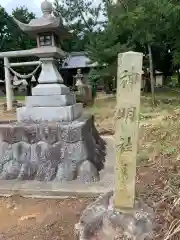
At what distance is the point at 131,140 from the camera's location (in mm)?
2059

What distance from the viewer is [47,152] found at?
375cm

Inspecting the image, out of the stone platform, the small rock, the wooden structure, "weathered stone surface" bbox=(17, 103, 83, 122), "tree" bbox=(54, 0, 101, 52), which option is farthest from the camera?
"tree" bbox=(54, 0, 101, 52)

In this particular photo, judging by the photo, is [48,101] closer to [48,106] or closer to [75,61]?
[48,106]

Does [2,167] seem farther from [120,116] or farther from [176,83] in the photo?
[176,83]

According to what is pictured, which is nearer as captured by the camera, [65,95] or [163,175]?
[163,175]

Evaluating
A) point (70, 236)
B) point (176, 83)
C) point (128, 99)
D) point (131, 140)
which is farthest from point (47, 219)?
point (176, 83)

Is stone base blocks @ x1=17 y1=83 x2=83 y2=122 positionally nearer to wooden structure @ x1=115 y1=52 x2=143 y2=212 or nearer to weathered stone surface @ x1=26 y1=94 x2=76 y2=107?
weathered stone surface @ x1=26 y1=94 x2=76 y2=107

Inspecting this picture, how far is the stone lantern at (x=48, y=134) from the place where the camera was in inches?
145

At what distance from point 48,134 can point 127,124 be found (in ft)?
6.36

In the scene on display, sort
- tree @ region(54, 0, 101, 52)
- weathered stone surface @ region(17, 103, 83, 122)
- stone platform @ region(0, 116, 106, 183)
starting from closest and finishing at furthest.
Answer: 1. stone platform @ region(0, 116, 106, 183)
2. weathered stone surface @ region(17, 103, 83, 122)
3. tree @ region(54, 0, 101, 52)

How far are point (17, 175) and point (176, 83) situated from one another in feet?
55.4

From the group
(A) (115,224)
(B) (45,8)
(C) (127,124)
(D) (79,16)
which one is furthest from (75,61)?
(A) (115,224)

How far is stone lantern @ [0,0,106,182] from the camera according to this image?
3.68 m

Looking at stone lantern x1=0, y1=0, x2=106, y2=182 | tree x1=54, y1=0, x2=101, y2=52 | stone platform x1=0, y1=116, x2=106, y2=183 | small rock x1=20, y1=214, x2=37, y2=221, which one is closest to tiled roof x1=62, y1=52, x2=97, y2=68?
tree x1=54, y1=0, x2=101, y2=52
